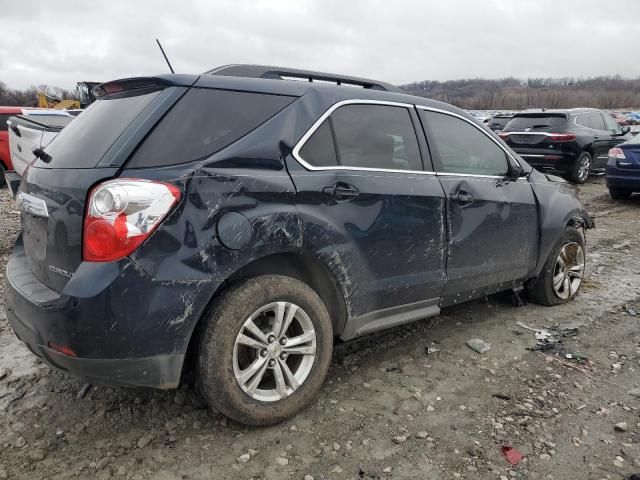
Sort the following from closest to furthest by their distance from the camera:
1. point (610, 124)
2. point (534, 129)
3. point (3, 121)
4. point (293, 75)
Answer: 1. point (293, 75)
2. point (3, 121)
3. point (534, 129)
4. point (610, 124)

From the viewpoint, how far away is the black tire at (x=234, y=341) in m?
2.36

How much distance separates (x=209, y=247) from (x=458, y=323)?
248 cm

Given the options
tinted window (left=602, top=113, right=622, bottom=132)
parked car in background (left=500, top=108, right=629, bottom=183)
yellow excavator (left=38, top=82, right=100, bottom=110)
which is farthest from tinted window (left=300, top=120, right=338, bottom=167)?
yellow excavator (left=38, top=82, right=100, bottom=110)

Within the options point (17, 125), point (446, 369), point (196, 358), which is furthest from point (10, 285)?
point (17, 125)

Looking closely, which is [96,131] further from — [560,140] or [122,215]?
[560,140]

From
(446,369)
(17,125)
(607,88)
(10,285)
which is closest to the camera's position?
(10,285)

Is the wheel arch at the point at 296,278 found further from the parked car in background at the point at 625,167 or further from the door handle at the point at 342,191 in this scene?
the parked car in background at the point at 625,167

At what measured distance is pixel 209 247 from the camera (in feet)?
7.47

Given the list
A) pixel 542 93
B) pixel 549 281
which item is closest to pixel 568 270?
pixel 549 281

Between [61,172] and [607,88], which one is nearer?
[61,172]

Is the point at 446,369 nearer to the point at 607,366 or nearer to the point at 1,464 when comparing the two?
the point at 607,366

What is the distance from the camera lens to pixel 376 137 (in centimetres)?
306

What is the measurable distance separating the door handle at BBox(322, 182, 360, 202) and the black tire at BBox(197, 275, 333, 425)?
49 centimetres

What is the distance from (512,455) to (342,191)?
1547mm
